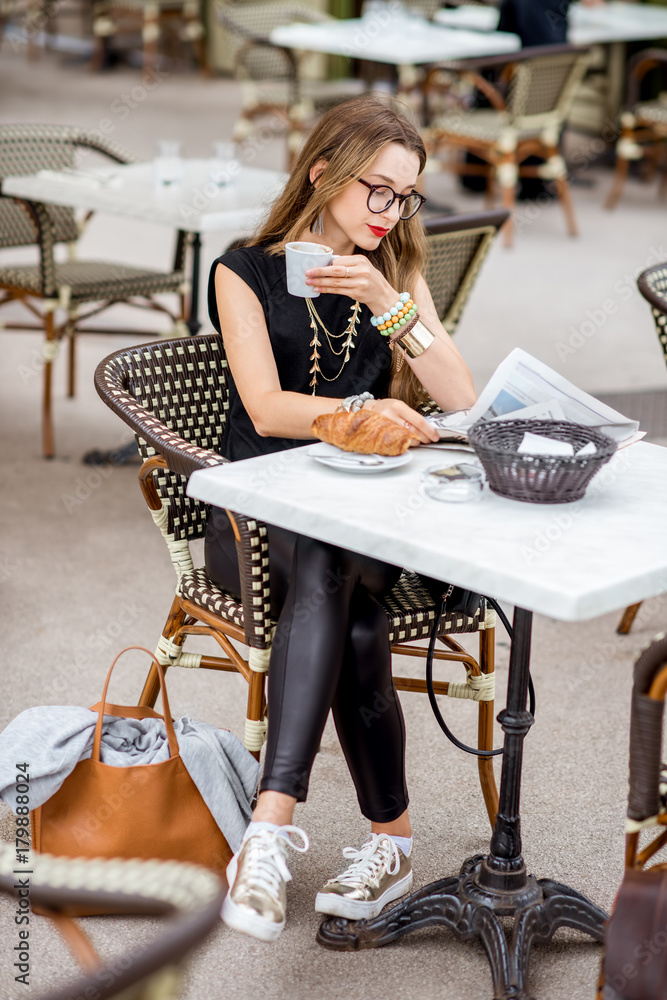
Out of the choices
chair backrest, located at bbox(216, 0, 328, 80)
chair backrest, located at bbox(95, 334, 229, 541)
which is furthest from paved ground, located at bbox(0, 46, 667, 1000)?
chair backrest, located at bbox(216, 0, 328, 80)

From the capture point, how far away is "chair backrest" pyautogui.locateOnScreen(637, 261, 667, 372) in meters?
2.53

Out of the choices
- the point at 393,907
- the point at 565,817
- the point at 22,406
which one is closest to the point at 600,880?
the point at 565,817

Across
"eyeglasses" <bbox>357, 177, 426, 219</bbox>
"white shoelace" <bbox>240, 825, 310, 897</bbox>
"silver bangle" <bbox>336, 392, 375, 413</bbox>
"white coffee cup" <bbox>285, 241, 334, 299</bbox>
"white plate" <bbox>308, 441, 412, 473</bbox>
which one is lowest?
"white shoelace" <bbox>240, 825, 310, 897</bbox>

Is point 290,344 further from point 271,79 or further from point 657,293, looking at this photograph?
point 271,79

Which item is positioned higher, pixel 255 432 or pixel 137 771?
pixel 255 432

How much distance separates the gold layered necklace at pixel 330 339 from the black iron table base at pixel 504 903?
0.60 metres

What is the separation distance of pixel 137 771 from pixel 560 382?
31.4 inches

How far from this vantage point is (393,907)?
→ 1.80 metres

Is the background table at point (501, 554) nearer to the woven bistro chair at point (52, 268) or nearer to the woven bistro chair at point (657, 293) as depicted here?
the woven bistro chair at point (657, 293)

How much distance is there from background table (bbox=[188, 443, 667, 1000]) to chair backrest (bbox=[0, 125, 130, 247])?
94.2 inches

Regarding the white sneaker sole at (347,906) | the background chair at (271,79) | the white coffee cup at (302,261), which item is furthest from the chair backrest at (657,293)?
the background chair at (271,79)

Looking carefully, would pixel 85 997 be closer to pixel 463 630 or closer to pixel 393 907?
pixel 393 907

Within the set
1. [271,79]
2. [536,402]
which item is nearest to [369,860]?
[536,402]

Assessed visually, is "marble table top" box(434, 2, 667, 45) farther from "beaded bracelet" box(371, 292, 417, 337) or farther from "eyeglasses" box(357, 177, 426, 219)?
"beaded bracelet" box(371, 292, 417, 337)
